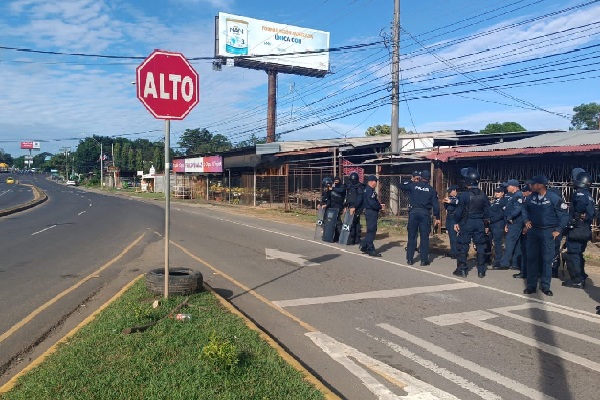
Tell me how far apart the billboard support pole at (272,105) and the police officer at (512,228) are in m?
36.8

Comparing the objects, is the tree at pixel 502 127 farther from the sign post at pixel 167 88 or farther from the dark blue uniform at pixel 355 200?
the sign post at pixel 167 88

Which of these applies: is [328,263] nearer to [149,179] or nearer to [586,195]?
[586,195]

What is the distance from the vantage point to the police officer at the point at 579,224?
7914 millimetres

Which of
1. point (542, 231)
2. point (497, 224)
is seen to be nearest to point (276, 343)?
point (542, 231)

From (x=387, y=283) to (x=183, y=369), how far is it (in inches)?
195

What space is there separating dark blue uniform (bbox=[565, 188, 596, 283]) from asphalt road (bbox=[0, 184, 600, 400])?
323 mm

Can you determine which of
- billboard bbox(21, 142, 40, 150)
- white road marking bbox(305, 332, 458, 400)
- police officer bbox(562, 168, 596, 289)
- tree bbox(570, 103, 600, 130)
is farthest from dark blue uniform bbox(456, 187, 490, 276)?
billboard bbox(21, 142, 40, 150)

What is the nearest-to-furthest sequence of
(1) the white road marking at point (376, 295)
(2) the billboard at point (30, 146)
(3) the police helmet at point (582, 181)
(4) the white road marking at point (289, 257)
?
(1) the white road marking at point (376, 295)
(3) the police helmet at point (582, 181)
(4) the white road marking at point (289, 257)
(2) the billboard at point (30, 146)

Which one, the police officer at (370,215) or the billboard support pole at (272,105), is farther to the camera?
the billboard support pole at (272,105)

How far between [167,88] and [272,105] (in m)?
42.0

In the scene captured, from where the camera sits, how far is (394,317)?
6.41 meters

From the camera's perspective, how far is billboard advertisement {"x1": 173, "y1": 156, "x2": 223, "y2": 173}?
38844 mm

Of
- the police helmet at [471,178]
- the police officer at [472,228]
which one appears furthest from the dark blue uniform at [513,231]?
the police helmet at [471,178]

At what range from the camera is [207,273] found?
9.29 meters
